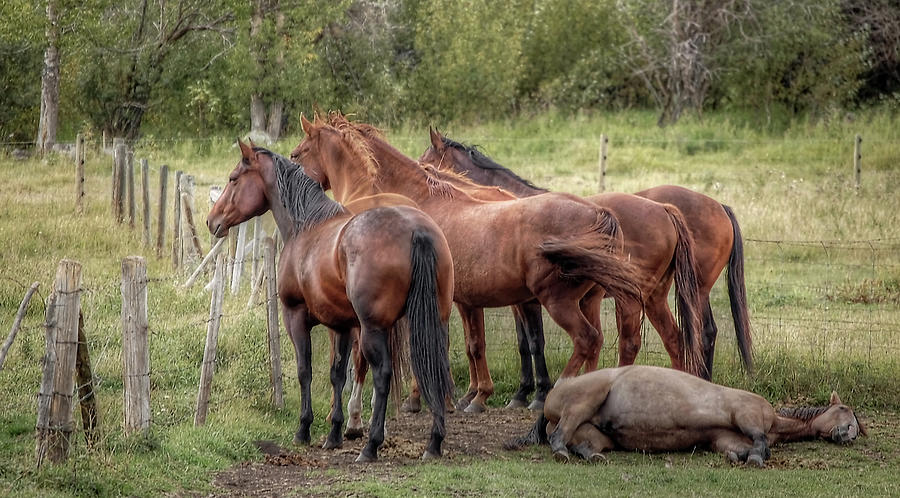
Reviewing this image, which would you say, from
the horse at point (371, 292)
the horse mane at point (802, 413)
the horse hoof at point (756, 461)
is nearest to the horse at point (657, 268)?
the horse mane at point (802, 413)

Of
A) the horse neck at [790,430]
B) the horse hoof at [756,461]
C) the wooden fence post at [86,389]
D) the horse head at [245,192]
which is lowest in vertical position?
the horse hoof at [756,461]

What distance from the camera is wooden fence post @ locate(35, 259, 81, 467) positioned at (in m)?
5.71

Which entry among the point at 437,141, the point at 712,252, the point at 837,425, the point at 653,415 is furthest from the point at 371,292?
the point at 437,141

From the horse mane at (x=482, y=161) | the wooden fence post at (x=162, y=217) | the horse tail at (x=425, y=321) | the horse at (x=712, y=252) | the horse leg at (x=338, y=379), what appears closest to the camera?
the horse tail at (x=425, y=321)

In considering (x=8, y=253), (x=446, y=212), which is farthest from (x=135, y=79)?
(x=446, y=212)

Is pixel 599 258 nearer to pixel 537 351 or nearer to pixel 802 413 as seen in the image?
pixel 537 351

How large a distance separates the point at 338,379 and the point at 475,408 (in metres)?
1.72

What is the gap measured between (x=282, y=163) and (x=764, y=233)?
32.2 ft

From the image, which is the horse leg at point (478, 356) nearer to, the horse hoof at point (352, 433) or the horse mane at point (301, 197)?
the horse hoof at point (352, 433)

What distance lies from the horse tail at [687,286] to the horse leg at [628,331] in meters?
0.34

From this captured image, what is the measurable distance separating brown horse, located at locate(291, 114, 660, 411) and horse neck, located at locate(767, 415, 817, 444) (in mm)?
1306

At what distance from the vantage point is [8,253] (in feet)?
40.2

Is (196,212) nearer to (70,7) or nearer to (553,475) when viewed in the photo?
(70,7)

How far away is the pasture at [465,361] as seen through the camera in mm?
6336
